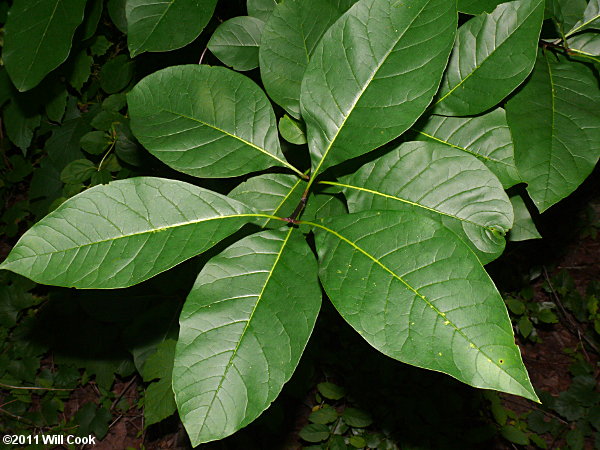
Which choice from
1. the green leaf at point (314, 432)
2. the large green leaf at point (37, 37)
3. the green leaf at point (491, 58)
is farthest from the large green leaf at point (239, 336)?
the green leaf at point (314, 432)

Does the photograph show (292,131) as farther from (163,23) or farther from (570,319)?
(570,319)

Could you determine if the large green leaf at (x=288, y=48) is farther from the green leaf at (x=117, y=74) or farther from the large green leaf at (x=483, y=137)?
the green leaf at (x=117, y=74)

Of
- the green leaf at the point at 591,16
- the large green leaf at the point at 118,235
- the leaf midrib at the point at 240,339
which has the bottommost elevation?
the leaf midrib at the point at 240,339

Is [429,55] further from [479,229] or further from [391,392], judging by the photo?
[391,392]

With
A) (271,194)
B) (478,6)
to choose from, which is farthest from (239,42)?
(478,6)

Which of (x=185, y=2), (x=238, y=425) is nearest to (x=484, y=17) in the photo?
(x=185, y=2)

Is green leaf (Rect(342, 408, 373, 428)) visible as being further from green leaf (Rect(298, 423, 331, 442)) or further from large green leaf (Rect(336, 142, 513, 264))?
large green leaf (Rect(336, 142, 513, 264))

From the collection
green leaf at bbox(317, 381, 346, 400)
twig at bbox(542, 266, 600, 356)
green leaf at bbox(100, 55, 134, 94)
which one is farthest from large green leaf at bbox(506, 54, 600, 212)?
twig at bbox(542, 266, 600, 356)
